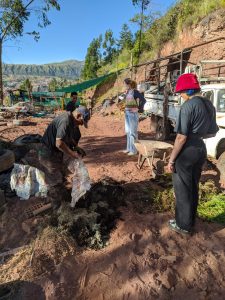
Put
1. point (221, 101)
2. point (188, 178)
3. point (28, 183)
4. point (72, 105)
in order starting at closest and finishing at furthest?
point (188, 178) → point (28, 183) → point (221, 101) → point (72, 105)

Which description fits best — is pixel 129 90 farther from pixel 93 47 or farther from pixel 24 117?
pixel 93 47

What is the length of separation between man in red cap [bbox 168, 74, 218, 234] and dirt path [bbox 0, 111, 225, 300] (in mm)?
398

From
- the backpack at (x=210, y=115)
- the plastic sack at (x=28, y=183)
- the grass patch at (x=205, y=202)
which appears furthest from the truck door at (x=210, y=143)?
the plastic sack at (x=28, y=183)

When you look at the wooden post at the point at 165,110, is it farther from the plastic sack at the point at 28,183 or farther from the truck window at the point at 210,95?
the plastic sack at the point at 28,183

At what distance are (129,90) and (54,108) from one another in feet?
53.7

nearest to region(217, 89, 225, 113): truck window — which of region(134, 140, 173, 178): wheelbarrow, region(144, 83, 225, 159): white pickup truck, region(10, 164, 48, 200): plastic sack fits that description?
region(144, 83, 225, 159): white pickup truck

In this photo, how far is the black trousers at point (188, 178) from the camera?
11.3ft

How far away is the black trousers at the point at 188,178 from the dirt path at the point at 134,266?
324mm

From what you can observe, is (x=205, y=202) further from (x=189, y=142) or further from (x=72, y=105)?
(x=72, y=105)

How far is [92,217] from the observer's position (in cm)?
406

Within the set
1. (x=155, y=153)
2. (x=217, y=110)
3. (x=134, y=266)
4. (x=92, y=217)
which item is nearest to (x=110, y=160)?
(x=155, y=153)

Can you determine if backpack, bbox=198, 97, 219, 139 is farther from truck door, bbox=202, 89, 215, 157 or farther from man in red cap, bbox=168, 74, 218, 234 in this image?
truck door, bbox=202, 89, 215, 157

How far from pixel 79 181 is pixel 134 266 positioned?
5.22 ft

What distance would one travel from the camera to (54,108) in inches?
880
